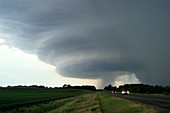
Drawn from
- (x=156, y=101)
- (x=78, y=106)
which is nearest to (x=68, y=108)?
(x=78, y=106)

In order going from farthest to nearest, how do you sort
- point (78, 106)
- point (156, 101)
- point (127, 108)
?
point (78, 106) < point (156, 101) < point (127, 108)

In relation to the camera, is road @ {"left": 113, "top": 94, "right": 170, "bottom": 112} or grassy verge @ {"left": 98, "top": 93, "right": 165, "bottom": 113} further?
road @ {"left": 113, "top": 94, "right": 170, "bottom": 112}

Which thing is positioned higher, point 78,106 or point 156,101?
point 156,101

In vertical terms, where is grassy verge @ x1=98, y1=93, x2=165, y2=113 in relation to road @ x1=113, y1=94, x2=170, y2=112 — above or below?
below

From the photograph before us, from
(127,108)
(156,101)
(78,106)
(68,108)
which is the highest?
(156,101)

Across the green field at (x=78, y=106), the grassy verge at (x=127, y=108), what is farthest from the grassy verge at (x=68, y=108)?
the grassy verge at (x=127, y=108)

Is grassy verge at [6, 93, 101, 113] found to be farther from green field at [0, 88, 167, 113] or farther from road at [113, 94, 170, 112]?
road at [113, 94, 170, 112]

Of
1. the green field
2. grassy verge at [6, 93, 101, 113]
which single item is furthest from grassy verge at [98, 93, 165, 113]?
grassy verge at [6, 93, 101, 113]

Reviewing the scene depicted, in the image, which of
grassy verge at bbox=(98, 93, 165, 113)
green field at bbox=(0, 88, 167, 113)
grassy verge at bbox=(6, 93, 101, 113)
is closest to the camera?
grassy verge at bbox=(98, 93, 165, 113)

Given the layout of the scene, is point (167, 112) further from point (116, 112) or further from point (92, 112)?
point (92, 112)

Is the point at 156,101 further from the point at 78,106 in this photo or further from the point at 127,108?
the point at 127,108

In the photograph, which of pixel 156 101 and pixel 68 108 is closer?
pixel 156 101

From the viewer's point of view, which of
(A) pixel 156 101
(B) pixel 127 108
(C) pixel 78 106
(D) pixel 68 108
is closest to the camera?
(B) pixel 127 108

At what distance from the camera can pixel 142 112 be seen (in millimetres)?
34562
